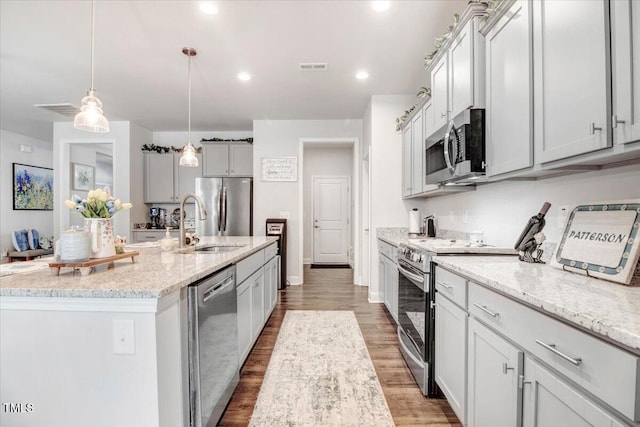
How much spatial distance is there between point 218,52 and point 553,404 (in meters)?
3.45

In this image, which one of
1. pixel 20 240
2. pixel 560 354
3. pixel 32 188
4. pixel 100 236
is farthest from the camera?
pixel 32 188

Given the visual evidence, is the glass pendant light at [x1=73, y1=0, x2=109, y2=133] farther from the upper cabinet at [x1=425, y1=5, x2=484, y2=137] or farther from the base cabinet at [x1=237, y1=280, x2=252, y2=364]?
the upper cabinet at [x1=425, y1=5, x2=484, y2=137]

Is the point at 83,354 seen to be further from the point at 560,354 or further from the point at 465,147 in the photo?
the point at 465,147

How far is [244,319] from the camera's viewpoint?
233 centimetres

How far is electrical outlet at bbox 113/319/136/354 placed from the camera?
119cm

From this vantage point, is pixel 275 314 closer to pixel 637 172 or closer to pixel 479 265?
pixel 479 265

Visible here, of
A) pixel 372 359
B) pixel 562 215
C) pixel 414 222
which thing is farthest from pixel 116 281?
pixel 414 222

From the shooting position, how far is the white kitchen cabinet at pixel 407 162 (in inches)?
144

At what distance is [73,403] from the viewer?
1.21 meters

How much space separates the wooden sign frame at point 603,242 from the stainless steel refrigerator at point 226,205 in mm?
4422

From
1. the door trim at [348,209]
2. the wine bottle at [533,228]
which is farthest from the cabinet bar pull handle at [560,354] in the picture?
the door trim at [348,209]

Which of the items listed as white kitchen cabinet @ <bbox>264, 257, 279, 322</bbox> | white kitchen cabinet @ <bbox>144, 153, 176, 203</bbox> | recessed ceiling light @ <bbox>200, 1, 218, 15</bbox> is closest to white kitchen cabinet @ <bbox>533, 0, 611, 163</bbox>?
recessed ceiling light @ <bbox>200, 1, 218, 15</bbox>

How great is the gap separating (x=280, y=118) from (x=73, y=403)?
4.59 metres

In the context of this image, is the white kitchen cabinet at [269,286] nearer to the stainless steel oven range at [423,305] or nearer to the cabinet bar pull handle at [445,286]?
the stainless steel oven range at [423,305]
